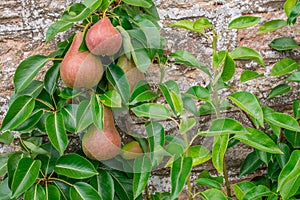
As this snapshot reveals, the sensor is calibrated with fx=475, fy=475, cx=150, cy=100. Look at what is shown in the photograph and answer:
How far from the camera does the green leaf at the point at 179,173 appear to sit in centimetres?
113

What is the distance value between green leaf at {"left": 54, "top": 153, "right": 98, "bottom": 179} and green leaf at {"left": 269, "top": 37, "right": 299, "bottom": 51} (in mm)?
736

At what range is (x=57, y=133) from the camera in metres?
1.22

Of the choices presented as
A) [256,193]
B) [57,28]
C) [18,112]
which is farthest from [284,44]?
[18,112]

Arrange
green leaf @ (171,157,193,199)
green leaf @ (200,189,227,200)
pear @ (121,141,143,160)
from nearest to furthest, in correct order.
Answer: green leaf @ (171,157,193,199)
green leaf @ (200,189,227,200)
pear @ (121,141,143,160)

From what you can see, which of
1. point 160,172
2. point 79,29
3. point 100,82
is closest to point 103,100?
point 100,82

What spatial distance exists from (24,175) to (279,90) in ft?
2.77

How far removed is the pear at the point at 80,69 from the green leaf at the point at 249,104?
365mm

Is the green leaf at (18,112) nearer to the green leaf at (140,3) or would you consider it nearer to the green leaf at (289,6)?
the green leaf at (140,3)

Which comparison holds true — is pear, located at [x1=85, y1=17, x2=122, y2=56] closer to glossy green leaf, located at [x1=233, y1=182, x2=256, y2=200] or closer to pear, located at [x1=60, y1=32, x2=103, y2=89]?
pear, located at [x1=60, y1=32, x2=103, y2=89]

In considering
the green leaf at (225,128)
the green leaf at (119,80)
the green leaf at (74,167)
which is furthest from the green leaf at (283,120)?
the green leaf at (74,167)

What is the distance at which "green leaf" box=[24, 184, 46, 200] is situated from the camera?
122 cm

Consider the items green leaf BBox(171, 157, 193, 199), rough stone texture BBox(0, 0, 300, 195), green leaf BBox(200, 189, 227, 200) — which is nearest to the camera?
green leaf BBox(171, 157, 193, 199)

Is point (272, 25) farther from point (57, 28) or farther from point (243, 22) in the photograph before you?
point (57, 28)

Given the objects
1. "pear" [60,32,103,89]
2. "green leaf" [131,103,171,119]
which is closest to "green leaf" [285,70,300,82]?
"green leaf" [131,103,171,119]
